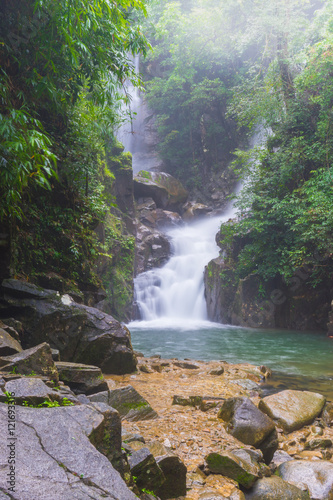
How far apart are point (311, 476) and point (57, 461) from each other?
2817mm

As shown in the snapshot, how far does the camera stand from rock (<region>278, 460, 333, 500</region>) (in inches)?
122

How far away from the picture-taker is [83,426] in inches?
79.2

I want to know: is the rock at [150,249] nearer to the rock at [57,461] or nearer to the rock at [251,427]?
the rock at [251,427]

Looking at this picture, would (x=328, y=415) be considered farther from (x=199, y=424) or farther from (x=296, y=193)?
(x=296, y=193)

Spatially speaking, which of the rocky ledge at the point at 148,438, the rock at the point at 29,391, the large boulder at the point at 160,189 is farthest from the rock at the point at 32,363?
the large boulder at the point at 160,189

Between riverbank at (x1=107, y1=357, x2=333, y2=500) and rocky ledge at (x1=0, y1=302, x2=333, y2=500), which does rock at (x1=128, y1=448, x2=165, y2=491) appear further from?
riverbank at (x1=107, y1=357, x2=333, y2=500)

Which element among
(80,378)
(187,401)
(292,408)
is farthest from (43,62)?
(292,408)

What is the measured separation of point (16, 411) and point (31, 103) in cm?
644

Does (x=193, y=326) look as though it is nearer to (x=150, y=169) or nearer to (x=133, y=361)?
(x=133, y=361)

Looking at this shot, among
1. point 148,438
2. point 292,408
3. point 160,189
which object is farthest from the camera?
point 160,189

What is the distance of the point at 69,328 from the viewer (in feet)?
18.6

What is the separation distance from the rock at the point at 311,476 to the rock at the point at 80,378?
2.23 meters

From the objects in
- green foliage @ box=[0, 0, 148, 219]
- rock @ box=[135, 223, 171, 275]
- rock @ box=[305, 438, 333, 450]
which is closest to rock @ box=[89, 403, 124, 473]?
rock @ box=[305, 438, 333, 450]

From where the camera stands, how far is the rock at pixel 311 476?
10.2ft
